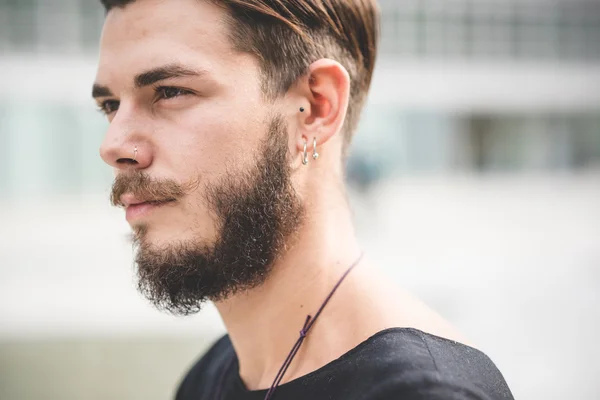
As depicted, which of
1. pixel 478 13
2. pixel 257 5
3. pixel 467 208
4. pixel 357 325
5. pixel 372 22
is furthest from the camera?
→ pixel 478 13

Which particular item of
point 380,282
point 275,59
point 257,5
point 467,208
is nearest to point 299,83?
point 275,59

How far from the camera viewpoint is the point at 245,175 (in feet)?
6.36

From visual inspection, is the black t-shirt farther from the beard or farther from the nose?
the nose

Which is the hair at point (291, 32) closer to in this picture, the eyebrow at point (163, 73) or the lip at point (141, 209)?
the eyebrow at point (163, 73)

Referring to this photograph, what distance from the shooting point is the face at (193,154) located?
6.15 feet

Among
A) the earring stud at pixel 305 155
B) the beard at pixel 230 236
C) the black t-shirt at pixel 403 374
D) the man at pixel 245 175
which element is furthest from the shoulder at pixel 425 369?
the earring stud at pixel 305 155

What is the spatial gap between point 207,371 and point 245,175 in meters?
0.97

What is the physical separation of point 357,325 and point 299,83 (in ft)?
2.64

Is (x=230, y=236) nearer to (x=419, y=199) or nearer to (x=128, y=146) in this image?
(x=128, y=146)

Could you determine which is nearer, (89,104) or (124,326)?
(124,326)

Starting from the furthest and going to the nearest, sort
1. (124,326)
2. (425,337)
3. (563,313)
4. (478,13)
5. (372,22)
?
(478,13)
(563,313)
(124,326)
(372,22)
(425,337)

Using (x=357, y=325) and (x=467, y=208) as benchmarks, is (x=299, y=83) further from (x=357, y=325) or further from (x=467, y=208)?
(x=467, y=208)

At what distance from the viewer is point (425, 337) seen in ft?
5.36

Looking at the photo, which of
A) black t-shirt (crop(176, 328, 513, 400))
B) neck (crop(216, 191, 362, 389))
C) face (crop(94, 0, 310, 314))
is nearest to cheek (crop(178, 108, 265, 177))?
face (crop(94, 0, 310, 314))
